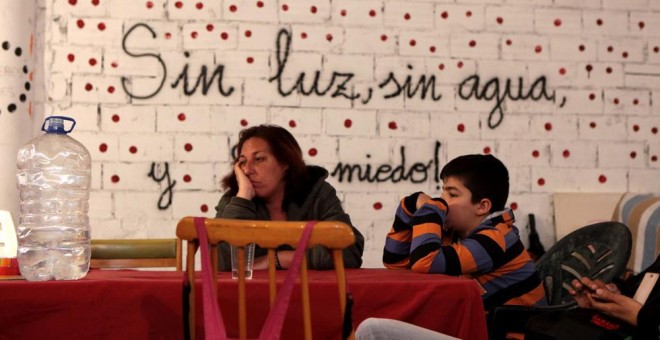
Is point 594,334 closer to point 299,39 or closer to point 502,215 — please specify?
point 502,215

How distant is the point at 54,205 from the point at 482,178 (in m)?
1.33

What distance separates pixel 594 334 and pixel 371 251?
1.86 meters

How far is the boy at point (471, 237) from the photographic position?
2.24 meters

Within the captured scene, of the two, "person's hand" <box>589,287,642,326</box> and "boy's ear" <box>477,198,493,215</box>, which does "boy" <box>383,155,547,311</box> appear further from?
"person's hand" <box>589,287,642,326</box>

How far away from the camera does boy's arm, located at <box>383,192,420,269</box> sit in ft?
8.22

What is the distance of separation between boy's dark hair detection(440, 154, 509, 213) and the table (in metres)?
0.70

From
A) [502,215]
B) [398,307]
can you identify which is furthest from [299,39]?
[398,307]

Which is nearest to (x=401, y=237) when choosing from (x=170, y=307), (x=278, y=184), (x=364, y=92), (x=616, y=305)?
(x=278, y=184)

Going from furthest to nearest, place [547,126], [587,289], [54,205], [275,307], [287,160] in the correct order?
[547,126] < [287,160] < [54,205] < [587,289] < [275,307]

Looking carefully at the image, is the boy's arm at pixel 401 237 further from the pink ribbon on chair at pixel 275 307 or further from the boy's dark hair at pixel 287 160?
the pink ribbon on chair at pixel 275 307

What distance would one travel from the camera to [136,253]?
113 inches

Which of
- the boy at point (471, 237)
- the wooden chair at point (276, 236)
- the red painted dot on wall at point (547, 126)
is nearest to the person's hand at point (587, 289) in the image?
the boy at point (471, 237)

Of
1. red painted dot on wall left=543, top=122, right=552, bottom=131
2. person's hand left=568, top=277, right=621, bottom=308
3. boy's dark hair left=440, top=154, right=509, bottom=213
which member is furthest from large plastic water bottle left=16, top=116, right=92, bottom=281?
red painted dot on wall left=543, top=122, right=552, bottom=131

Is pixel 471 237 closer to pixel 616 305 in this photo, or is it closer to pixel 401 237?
pixel 401 237
